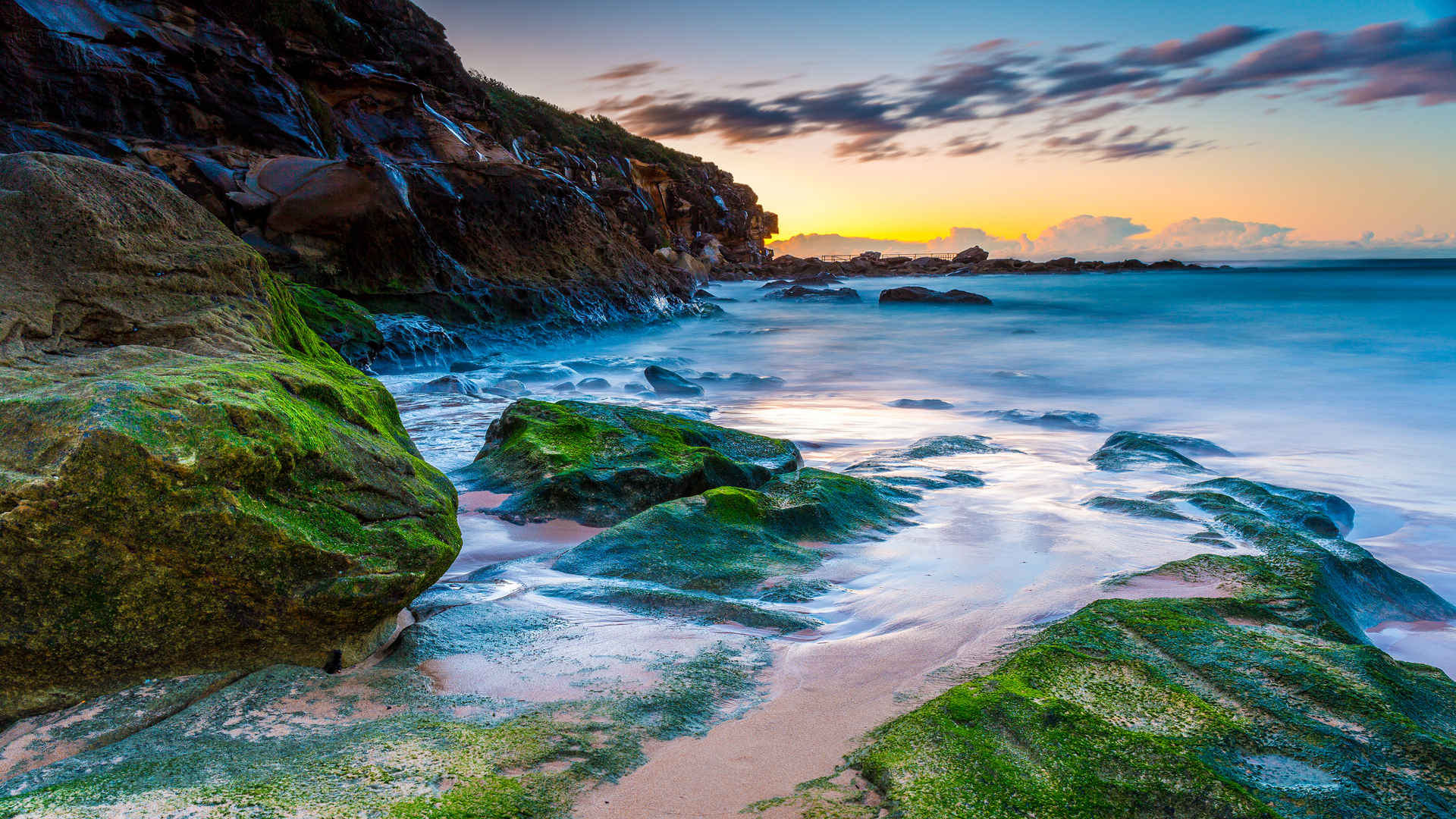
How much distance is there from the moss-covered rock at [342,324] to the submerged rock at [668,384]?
326 centimetres

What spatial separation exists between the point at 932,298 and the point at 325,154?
1815 cm

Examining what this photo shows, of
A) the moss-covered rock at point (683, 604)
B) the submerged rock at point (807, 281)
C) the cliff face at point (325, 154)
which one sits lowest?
the moss-covered rock at point (683, 604)

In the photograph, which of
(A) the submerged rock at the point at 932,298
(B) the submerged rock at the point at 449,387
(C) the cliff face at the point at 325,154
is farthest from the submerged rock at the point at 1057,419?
(A) the submerged rock at the point at 932,298

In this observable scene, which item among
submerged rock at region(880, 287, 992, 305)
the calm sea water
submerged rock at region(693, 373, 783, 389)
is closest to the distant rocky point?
submerged rock at region(880, 287, 992, 305)

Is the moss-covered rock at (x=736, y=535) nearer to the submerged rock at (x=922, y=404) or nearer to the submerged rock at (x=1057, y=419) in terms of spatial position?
the submerged rock at (x=1057, y=419)

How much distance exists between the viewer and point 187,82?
42.2 ft

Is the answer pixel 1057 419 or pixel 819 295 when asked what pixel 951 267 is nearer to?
pixel 819 295

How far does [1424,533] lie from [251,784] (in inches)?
232

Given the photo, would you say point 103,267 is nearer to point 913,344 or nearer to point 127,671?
point 127,671

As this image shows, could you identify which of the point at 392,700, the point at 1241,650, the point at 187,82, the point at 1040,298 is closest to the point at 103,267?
the point at 392,700

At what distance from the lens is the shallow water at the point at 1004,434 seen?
8.50 feet

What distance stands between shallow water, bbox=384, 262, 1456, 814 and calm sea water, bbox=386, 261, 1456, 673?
2 cm

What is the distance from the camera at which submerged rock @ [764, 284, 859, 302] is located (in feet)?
94.0

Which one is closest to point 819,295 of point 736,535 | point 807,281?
point 807,281
